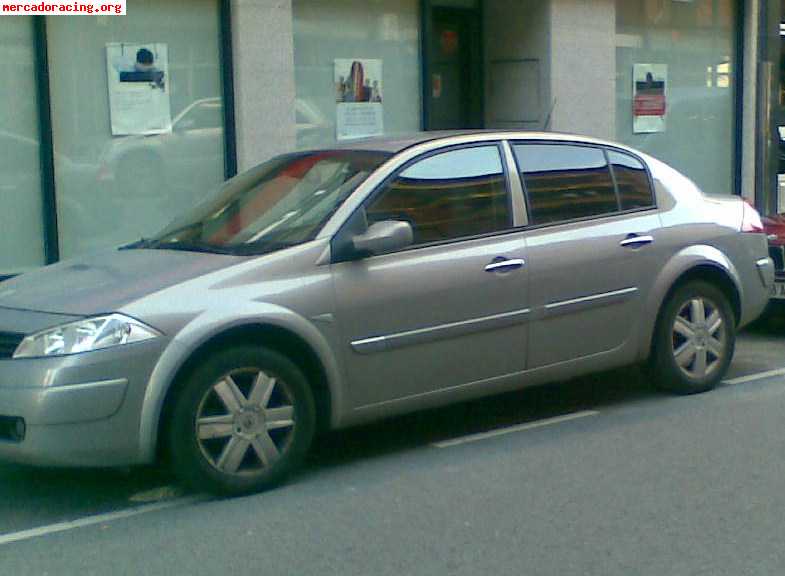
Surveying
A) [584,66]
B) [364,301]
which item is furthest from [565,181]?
[584,66]

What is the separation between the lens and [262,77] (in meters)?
11.8

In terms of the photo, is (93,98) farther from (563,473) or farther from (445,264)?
(563,473)

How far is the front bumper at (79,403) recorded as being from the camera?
585 cm

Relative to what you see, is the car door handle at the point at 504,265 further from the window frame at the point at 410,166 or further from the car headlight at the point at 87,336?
the car headlight at the point at 87,336

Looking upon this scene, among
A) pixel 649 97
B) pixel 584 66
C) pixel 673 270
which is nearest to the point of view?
pixel 673 270

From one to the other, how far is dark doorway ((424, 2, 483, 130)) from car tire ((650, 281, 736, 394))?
6005mm

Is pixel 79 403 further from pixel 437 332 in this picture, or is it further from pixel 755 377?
pixel 755 377

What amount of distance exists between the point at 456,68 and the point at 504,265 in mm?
7777

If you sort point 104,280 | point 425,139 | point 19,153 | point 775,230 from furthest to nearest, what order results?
1. point 19,153
2. point 775,230
3. point 425,139
4. point 104,280

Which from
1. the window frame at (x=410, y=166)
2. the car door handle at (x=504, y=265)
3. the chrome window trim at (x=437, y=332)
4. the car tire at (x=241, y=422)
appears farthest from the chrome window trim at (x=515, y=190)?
the car tire at (x=241, y=422)

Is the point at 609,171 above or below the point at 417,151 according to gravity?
below

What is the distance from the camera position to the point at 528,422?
779 cm

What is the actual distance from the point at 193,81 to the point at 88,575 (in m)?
6.96

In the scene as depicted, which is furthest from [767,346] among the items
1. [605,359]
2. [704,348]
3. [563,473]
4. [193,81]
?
[193,81]
